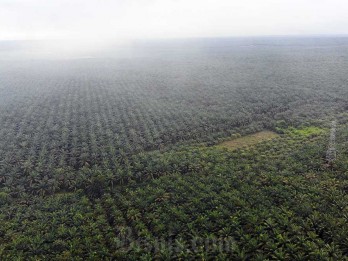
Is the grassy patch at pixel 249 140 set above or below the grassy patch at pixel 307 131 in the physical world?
below

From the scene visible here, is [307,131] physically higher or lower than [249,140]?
higher

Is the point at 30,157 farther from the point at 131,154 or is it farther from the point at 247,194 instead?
the point at 247,194

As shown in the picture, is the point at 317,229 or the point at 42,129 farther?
the point at 42,129

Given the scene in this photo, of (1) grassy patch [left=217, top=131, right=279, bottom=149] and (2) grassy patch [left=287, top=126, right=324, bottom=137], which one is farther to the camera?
(2) grassy patch [left=287, top=126, right=324, bottom=137]

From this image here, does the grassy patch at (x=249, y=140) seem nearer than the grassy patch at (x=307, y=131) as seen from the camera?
Yes

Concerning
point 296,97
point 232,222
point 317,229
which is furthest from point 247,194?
point 296,97

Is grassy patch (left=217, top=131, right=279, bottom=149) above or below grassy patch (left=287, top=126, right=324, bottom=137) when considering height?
below

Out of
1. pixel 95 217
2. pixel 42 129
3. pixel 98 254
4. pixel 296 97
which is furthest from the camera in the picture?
pixel 296 97

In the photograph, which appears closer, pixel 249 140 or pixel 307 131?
pixel 249 140
